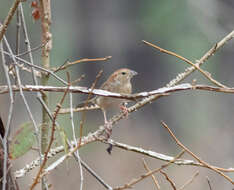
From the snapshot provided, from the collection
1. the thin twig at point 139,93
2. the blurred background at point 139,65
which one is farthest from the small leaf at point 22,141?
the blurred background at point 139,65

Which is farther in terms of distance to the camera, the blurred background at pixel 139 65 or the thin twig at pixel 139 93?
the blurred background at pixel 139 65

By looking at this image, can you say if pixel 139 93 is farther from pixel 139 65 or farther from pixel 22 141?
pixel 139 65

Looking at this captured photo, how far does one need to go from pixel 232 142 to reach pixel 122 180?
2803 mm

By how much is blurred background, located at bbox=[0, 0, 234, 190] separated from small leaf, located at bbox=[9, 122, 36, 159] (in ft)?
27.8

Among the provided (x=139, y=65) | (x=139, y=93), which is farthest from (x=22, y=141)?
(x=139, y=65)

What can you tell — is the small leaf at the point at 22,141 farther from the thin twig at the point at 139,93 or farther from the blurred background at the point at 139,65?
the blurred background at the point at 139,65

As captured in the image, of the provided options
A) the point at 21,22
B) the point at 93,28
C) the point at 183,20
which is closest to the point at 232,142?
the point at 21,22

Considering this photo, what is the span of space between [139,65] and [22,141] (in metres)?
18.3

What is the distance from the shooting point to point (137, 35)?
750 inches

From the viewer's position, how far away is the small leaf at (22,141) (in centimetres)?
151

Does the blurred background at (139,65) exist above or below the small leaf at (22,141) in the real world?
above

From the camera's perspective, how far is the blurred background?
1180 cm

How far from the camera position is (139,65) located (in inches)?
779

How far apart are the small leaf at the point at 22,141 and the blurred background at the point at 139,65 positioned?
8.48 metres
